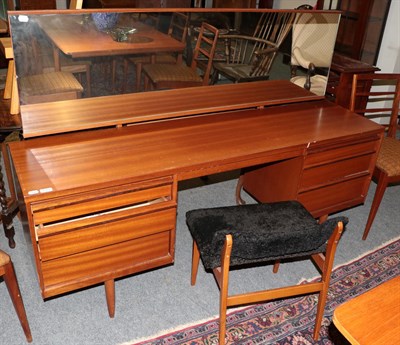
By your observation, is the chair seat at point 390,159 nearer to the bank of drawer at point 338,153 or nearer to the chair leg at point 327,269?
the bank of drawer at point 338,153

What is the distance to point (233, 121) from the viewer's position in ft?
7.08

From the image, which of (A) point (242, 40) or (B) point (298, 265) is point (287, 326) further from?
(A) point (242, 40)

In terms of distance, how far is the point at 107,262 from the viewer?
1.78 m

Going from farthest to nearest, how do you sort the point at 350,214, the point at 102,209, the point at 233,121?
the point at 350,214 → the point at 233,121 → the point at 102,209

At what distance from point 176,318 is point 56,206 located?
0.79 m

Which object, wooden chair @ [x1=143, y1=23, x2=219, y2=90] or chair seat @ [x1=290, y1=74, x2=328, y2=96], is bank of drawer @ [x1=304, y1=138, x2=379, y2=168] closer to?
chair seat @ [x1=290, y1=74, x2=328, y2=96]

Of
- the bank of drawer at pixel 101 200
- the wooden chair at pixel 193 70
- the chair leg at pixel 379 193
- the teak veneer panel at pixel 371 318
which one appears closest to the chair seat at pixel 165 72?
the wooden chair at pixel 193 70

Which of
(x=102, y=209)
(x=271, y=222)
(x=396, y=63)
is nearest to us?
(x=102, y=209)

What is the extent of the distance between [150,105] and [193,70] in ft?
1.14

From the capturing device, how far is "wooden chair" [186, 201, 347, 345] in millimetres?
1560

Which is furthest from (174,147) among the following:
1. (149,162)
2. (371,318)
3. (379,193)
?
(379,193)

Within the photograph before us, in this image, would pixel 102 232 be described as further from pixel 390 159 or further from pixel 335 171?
pixel 390 159

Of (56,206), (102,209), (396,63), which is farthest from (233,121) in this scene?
(396,63)

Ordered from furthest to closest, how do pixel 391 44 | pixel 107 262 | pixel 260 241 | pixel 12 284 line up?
1. pixel 391 44
2. pixel 107 262
3. pixel 12 284
4. pixel 260 241
